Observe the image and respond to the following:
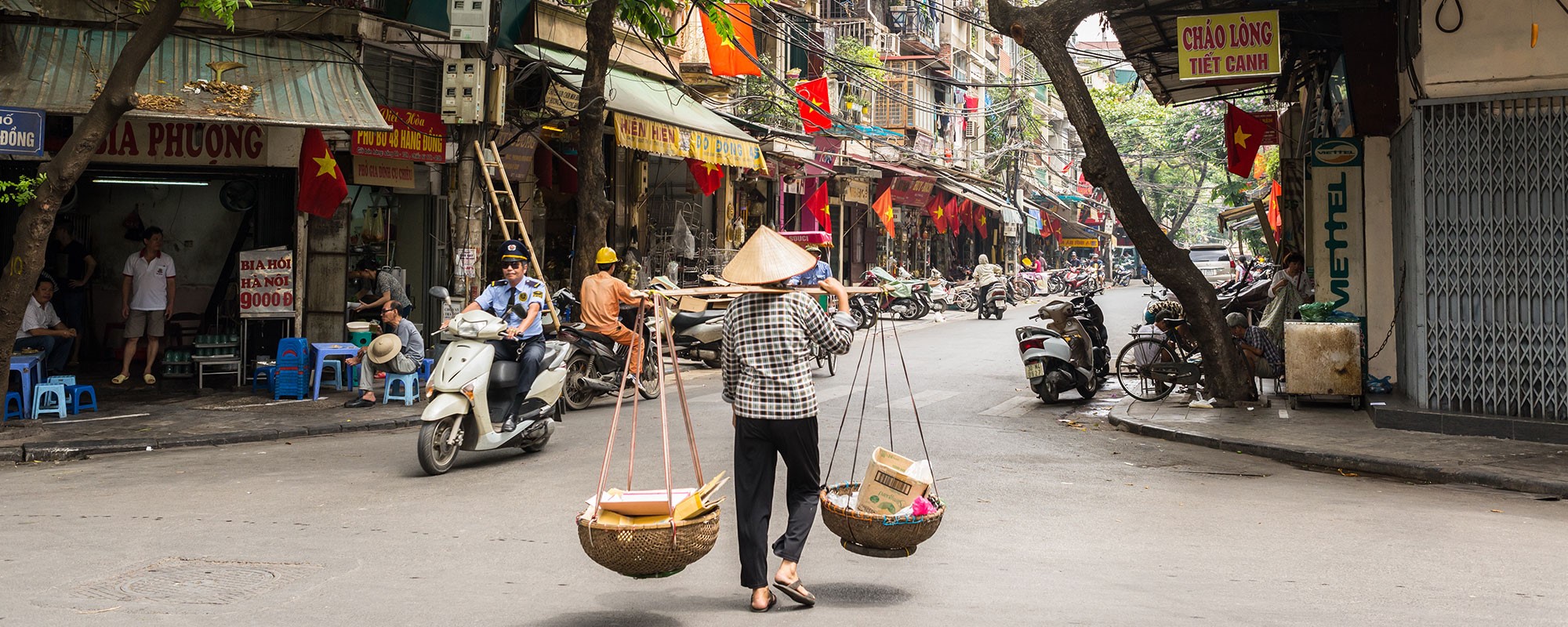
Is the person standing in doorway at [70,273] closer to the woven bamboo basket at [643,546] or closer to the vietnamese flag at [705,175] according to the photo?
the vietnamese flag at [705,175]

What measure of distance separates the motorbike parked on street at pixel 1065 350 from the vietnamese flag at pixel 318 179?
7747mm

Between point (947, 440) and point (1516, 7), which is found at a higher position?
point (1516, 7)

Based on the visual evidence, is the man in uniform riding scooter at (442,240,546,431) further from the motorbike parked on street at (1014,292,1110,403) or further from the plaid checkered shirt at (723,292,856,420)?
the motorbike parked on street at (1014,292,1110,403)

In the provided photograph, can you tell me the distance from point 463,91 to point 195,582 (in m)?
8.72

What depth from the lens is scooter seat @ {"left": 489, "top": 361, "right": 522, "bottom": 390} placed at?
9.10m

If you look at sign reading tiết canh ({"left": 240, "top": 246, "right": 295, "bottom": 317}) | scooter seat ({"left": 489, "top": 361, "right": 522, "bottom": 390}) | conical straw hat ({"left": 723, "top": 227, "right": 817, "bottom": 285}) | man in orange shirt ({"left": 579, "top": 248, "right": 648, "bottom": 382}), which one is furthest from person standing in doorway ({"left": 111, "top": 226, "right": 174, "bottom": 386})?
conical straw hat ({"left": 723, "top": 227, "right": 817, "bottom": 285})

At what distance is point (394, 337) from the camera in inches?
483

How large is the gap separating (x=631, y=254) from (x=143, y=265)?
8.48m

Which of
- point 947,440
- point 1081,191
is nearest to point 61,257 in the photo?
point 947,440

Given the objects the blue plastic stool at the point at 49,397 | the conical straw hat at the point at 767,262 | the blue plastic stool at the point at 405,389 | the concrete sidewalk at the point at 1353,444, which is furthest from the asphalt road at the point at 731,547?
the blue plastic stool at the point at 405,389

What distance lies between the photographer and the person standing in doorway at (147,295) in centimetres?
1294

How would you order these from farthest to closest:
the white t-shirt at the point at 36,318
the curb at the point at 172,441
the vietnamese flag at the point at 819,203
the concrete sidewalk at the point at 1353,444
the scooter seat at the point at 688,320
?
the vietnamese flag at the point at 819,203, the scooter seat at the point at 688,320, the white t-shirt at the point at 36,318, the curb at the point at 172,441, the concrete sidewalk at the point at 1353,444

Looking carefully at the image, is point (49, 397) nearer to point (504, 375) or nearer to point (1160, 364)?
point (504, 375)

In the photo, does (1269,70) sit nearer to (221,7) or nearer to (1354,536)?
(1354,536)
